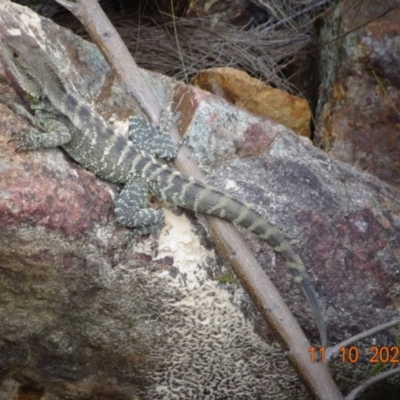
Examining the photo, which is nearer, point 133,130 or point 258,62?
point 133,130

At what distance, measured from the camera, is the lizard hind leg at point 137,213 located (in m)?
4.03

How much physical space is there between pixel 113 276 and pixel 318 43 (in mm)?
3223

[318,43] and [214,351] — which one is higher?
[318,43]

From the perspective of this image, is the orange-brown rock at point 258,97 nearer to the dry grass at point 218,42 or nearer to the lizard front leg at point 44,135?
the dry grass at point 218,42

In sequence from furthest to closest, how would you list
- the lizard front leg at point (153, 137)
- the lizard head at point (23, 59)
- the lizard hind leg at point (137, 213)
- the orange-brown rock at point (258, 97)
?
the orange-brown rock at point (258, 97) → the lizard front leg at point (153, 137) → the lizard head at point (23, 59) → the lizard hind leg at point (137, 213)

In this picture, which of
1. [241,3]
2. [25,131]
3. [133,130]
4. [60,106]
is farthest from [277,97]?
[25,131]

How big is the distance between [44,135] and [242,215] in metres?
1.26

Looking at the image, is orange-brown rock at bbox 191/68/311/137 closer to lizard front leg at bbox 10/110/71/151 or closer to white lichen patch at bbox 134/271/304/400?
lizard front leg at bbox 10/110/71/151

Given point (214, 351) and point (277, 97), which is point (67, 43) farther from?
point (214, 351)

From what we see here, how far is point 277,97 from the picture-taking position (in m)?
5.90

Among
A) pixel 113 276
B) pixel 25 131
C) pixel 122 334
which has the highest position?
pixel 25 131

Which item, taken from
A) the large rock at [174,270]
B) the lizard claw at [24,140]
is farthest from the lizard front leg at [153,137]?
the lizard claw at [24,140]

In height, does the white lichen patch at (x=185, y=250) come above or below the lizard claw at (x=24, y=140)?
below

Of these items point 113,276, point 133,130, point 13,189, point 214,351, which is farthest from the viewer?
point 133,130
